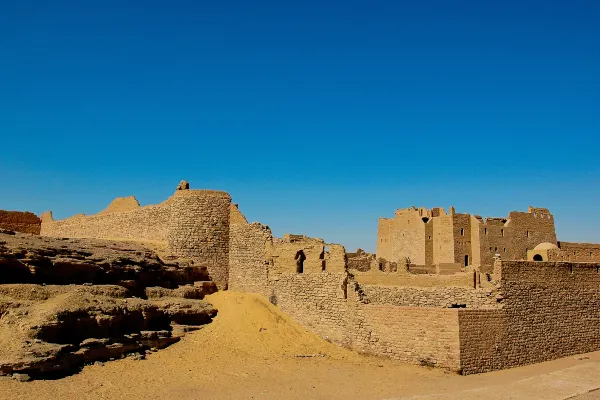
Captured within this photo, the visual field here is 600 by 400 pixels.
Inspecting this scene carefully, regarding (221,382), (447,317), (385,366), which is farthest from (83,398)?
(447,317)

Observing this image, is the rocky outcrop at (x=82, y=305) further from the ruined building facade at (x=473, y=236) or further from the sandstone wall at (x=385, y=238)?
the sandstone wall at (x=385, y=238)

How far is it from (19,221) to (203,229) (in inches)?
440

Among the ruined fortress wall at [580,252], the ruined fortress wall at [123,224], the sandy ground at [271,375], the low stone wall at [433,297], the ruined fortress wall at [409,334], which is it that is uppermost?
the ruined fortress wall at [123,224]

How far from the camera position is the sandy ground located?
12.3m

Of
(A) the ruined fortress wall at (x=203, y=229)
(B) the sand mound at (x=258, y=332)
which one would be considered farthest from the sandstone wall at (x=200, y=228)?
(B) the sand mound at (x=258, y=332)

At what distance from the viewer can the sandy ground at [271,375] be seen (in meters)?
12.3

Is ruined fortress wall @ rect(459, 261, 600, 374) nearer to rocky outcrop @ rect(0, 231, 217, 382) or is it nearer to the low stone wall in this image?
the low stone wall

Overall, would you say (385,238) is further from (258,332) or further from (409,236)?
(258,332)

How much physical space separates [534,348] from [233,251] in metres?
11.3

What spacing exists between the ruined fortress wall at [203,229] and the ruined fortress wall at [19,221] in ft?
31.5

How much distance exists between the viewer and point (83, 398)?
A: 37.0ft

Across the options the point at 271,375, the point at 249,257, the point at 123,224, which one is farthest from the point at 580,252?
the point at 123,224

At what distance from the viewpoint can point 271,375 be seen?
14609 mm

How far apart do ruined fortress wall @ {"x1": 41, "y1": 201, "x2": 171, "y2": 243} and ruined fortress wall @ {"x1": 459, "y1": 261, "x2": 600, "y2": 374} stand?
41.8 feet
